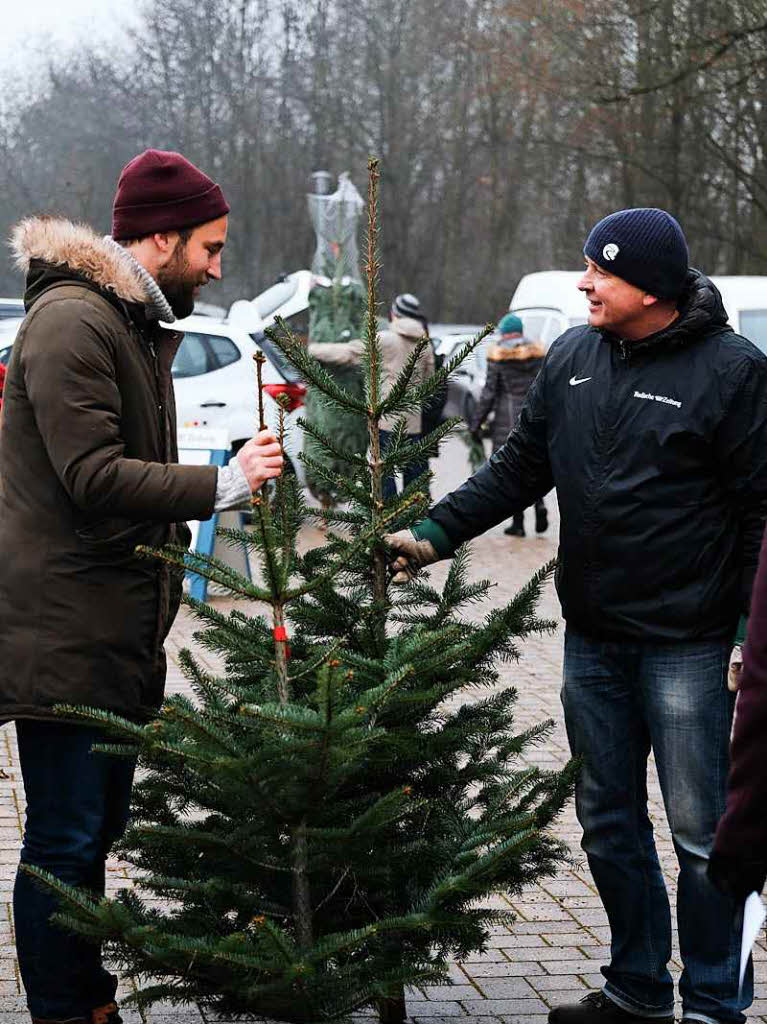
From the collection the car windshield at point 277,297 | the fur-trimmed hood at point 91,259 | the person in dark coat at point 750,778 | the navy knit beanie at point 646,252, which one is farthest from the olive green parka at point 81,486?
the car windshield at point 277,297

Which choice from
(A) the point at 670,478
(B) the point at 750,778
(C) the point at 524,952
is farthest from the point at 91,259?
(C) the point at 524,952

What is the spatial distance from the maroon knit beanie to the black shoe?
2164mm

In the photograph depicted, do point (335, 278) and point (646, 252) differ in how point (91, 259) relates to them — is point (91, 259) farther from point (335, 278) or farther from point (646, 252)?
point (335, 278)

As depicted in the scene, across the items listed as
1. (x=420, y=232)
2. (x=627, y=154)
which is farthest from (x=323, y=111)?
(x=627, y=154)

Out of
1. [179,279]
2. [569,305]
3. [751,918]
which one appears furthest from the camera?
[569,305]

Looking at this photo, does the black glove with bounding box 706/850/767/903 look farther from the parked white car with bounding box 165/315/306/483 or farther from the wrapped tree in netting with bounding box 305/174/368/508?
the parked white car with bounding box 165/315/306/483

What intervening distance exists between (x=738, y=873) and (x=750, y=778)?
6.7 inches

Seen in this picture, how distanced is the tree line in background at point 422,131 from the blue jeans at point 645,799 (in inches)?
831

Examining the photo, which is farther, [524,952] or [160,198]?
[524,952]

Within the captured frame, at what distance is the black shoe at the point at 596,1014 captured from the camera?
157 inches

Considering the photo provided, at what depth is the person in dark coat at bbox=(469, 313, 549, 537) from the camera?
15.0 m

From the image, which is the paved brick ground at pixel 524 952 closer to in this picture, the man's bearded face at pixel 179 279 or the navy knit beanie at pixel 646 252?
the man's bearded face at pixel 179 279

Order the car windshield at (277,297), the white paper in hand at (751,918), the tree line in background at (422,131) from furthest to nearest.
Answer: the tree line in background at (422,131) < the car windshield at (277,297) < the white paper in hand at (751,918)

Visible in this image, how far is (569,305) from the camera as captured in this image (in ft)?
60.7
